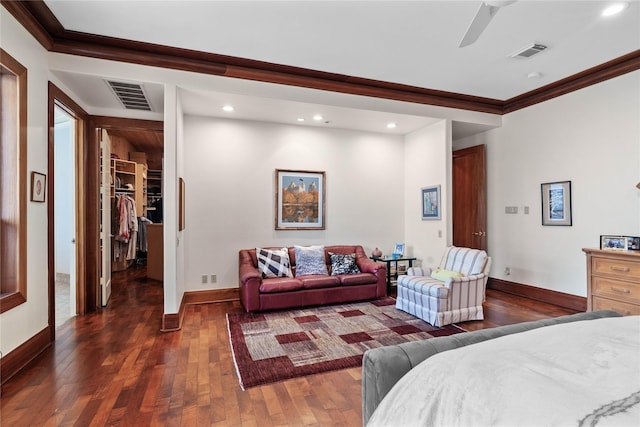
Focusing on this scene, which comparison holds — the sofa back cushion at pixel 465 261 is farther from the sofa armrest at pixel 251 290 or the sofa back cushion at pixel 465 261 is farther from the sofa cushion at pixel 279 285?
the sofa armrest at pixel 251 290

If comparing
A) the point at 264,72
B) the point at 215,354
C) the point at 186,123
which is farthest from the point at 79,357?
the point at 264,72

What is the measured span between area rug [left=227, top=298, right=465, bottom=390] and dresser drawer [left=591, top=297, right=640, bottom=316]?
154cm

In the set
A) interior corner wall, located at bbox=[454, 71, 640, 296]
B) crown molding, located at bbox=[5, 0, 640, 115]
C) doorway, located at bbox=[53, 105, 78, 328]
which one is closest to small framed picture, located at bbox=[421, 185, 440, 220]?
interior corner wall, located at bbox=[454, 71, 640, 296]

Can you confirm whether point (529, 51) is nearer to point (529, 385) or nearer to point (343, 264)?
point (343, 264)

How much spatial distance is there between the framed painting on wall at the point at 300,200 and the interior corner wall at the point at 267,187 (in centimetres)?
10

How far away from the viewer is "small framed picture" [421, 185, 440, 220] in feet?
16.5

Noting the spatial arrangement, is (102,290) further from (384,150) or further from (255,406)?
(384,150)

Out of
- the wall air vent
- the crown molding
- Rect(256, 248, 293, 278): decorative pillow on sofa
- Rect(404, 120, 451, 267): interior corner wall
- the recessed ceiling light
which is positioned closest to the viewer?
the recessed ceiling light

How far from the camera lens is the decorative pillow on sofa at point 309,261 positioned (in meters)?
4.62

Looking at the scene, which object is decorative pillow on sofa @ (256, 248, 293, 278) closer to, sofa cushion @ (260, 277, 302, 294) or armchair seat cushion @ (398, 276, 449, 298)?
sofa cushion @ (260, 277, 302, 294)

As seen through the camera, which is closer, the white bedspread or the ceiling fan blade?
the white bedspread

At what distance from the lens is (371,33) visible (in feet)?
10.2

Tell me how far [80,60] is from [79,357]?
288cm

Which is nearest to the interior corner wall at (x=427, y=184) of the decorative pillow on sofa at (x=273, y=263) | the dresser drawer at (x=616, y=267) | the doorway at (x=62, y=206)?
the dresser drawer at (x=616, y=267)
